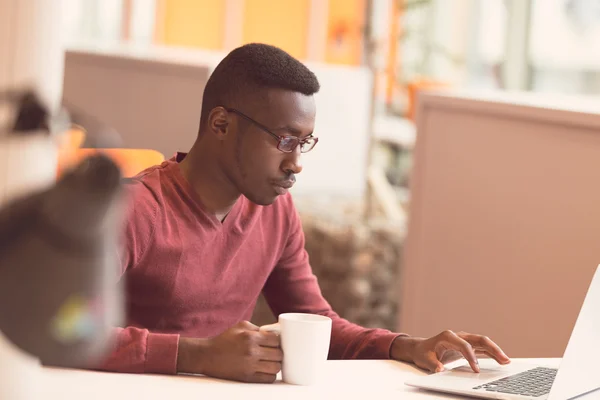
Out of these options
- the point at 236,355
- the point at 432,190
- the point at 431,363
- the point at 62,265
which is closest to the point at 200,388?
the point at 236,355

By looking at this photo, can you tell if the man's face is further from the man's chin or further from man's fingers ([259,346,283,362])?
man's fingers ([259,346,283,362])

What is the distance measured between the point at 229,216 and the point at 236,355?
16.4 inches

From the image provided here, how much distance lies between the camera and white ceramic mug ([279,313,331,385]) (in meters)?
1.12

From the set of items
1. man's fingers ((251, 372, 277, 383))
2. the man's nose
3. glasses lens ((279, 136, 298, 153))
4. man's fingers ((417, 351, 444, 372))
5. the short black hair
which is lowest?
man's fingers ((417, 351, 444, 372))

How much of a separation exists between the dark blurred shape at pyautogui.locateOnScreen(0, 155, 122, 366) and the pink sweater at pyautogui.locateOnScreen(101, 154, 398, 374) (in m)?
0.87

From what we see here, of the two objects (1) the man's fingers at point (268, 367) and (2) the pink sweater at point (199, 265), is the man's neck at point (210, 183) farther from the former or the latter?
(1) the man's fingers at point (268, 367)

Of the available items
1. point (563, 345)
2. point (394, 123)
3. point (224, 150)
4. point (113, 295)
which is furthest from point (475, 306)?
point (394, 123)

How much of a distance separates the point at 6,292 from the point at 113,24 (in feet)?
23.4

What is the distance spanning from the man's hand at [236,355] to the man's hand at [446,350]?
0.89ft

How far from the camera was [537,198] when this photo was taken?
213 centimetres

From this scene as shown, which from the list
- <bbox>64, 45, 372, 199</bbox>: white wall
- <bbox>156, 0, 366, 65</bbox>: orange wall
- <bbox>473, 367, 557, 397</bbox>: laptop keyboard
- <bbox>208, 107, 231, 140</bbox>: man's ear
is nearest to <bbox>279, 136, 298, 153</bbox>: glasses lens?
<bbox>208, 107, 231, 140</bbox>: man's ear

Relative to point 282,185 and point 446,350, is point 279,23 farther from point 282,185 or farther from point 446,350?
point 446,350

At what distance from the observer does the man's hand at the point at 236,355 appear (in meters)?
1.12

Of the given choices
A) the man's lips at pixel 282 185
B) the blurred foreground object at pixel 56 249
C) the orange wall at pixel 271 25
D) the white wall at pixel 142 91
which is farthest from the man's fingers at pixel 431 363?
the orange wall at pixel 271 25
